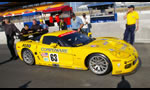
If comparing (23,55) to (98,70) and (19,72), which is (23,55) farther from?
(98,70)

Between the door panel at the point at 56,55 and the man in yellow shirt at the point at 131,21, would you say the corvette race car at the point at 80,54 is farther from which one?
the man in yellow shirt at the point at 131,21

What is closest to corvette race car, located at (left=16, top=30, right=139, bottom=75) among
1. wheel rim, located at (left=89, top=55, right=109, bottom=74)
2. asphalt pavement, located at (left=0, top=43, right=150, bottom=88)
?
wheel rim, located at (left=89, top=55, right=109, bottom=74)

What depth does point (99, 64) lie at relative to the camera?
4082mm

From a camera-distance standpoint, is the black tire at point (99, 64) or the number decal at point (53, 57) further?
the number decal at point (53, 57)

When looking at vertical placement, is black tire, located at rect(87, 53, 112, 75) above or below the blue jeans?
below

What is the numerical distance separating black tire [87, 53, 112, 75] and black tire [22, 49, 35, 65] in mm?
2333

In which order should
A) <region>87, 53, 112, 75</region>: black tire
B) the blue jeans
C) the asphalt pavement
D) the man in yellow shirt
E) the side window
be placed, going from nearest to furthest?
the asphalt pavement → <region>87, 53, 112, 75</region>: black tire → the side window → the man in yellow shirt → the blue jeans

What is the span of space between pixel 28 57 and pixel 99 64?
114 inches

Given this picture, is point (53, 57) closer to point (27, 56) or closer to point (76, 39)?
point (76, 39)

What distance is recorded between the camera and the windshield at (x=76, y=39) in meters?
4.73

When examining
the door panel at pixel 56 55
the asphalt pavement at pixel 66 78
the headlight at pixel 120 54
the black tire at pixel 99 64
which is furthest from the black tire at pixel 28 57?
the headlight at pixel 120 54

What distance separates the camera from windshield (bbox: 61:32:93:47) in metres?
4.73

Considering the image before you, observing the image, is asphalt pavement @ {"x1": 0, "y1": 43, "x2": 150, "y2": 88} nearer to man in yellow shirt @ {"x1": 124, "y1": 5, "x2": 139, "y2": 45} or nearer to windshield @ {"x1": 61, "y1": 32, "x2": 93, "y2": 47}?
windshield @ {"x1": 61, "y1": 32, "x2": 93, "y2": 47}

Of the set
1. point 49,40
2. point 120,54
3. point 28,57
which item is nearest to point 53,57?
point 49,40
